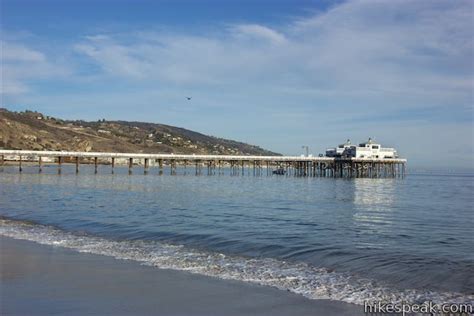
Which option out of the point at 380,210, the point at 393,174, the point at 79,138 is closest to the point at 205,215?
the point at 380,210

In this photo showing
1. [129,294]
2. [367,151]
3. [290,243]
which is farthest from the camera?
[367,151]

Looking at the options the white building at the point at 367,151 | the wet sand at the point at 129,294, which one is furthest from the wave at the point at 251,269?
the white building at the point at 367,151

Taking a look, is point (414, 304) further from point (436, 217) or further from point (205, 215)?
point (436, 217)

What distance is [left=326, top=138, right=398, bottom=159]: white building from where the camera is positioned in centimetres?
9012

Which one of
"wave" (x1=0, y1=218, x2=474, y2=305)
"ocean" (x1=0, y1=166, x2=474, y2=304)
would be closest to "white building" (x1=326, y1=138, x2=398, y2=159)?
"ocean" (x1=0, y1=166, x2=474, y2=304)

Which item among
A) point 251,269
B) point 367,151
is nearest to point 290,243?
point 251,269

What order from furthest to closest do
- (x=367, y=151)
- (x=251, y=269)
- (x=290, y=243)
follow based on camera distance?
(x=367, y=151) < (x=290, y=243) < (x=251, y=269)

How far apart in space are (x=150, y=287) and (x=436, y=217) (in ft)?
59.1

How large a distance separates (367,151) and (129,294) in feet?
283

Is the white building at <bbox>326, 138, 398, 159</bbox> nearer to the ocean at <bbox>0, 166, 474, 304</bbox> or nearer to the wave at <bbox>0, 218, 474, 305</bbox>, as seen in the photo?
the ocean at <bbox>0, 166, 474, 304</bbox>

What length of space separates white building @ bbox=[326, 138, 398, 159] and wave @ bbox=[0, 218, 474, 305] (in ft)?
261

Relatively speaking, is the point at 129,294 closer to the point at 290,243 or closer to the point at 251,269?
the point at 251,269

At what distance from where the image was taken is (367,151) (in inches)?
3556

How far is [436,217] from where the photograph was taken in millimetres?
22984
